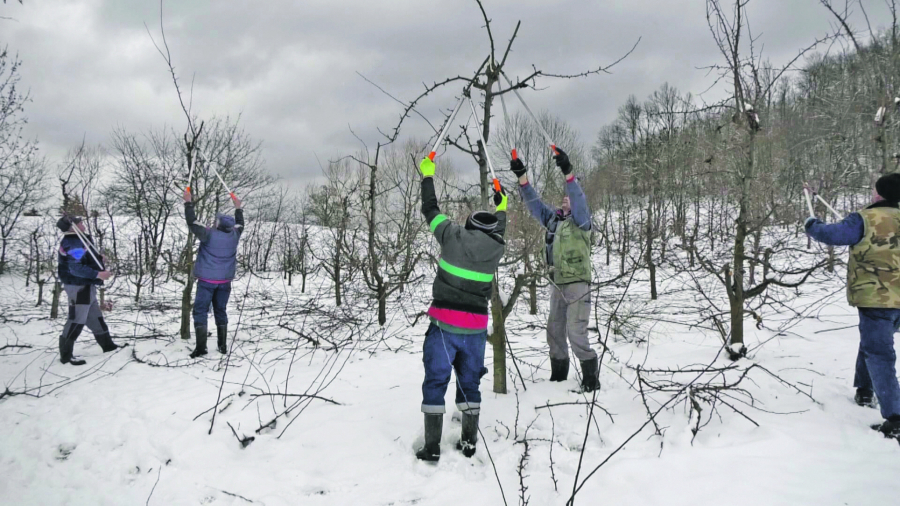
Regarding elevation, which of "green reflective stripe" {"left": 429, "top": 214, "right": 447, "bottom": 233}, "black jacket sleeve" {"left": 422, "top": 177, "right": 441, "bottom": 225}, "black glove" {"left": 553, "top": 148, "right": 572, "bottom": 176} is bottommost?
"green reflective stripe" {"left": 429, "top": 214, "right": 447, "bottom": 233}

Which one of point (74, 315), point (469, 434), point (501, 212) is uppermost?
point (501, 212)

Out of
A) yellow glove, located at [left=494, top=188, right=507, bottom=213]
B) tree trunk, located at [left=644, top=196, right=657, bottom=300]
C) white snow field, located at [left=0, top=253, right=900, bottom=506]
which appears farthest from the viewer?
tree trunk, located at [left=644, top=196, right=657, bottom=300]

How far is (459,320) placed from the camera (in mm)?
2840

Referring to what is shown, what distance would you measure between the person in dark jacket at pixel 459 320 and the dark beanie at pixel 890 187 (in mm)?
2876

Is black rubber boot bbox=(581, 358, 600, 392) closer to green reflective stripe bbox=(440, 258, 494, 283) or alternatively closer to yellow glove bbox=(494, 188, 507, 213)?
green reflective stripe bbox=(440, 258, 494, 283)

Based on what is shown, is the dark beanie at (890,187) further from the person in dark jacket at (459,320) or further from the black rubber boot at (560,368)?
the person in dark jacket at (459,320)

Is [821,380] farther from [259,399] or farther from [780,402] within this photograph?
[259,399]

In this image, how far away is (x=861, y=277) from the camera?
3.17 meters

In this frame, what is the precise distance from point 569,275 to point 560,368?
2.89 feet

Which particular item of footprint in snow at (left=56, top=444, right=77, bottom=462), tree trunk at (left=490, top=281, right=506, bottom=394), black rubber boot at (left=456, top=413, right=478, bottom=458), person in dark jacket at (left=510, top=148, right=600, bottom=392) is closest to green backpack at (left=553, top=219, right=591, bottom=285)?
person in dark jacket at (left=510, top=148, right=600, bottom=392)

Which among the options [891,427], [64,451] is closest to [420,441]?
[64,451]

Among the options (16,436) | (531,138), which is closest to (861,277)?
(16,436)

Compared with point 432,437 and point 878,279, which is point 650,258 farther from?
point 432,437

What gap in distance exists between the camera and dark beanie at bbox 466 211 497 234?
9.52ft
